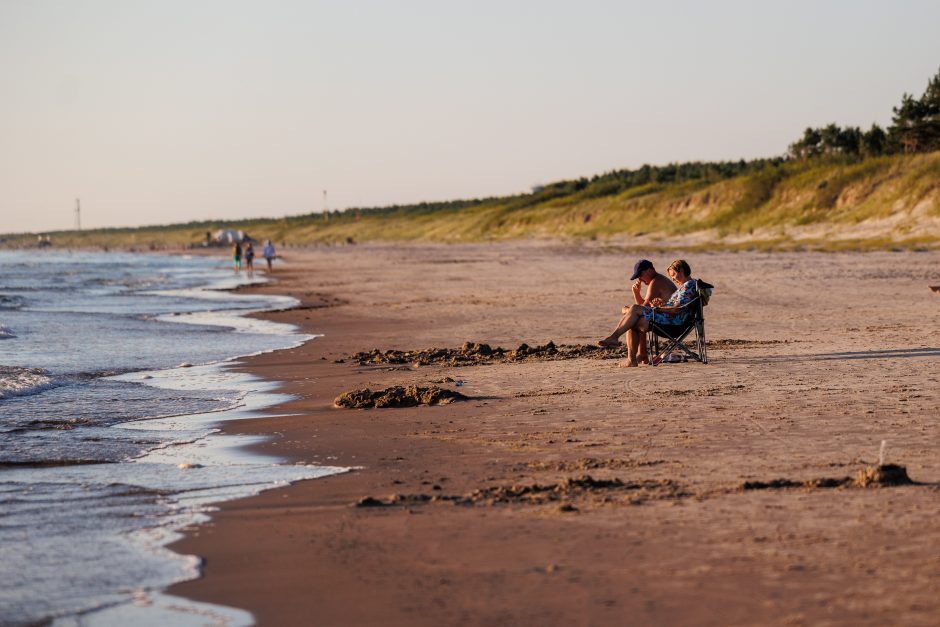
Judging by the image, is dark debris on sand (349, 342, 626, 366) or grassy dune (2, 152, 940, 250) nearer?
dark debris on sand (349, 342, 626, 366)

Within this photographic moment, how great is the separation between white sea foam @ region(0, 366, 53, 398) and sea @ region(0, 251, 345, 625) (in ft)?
0.07

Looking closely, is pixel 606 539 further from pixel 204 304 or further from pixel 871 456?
pixel 204 304

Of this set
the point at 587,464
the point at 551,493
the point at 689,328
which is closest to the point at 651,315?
the point at 689,328

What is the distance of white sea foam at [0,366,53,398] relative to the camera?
37.5ft

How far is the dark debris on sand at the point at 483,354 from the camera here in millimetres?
13000

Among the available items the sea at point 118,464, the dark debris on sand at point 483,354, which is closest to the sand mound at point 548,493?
the sea at point 118,464

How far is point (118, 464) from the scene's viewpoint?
25.1ft

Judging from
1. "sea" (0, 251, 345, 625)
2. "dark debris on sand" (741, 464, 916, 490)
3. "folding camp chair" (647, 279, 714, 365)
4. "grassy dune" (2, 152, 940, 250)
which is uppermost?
"grassy dune" (2, 152, 940, 250)

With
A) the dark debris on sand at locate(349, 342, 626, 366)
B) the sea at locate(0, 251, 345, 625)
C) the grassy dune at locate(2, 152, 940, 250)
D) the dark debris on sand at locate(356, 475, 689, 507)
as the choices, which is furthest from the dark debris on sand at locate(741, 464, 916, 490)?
the grassy dune at locate(2, 152, 940, 250)

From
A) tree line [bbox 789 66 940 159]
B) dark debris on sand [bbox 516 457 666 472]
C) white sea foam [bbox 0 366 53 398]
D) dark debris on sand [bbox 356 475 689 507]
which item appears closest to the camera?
dark debris on sand [bbox 356 475 689 507]

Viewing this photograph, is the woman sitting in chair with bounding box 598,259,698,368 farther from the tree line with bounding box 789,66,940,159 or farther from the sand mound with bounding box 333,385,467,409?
the tree line with bounding box 789,66,940,159

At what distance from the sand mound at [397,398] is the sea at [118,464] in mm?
762

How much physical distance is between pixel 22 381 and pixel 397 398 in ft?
15.7

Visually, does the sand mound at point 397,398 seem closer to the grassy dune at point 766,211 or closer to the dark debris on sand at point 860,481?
the dark debris on sand at point 860,481
